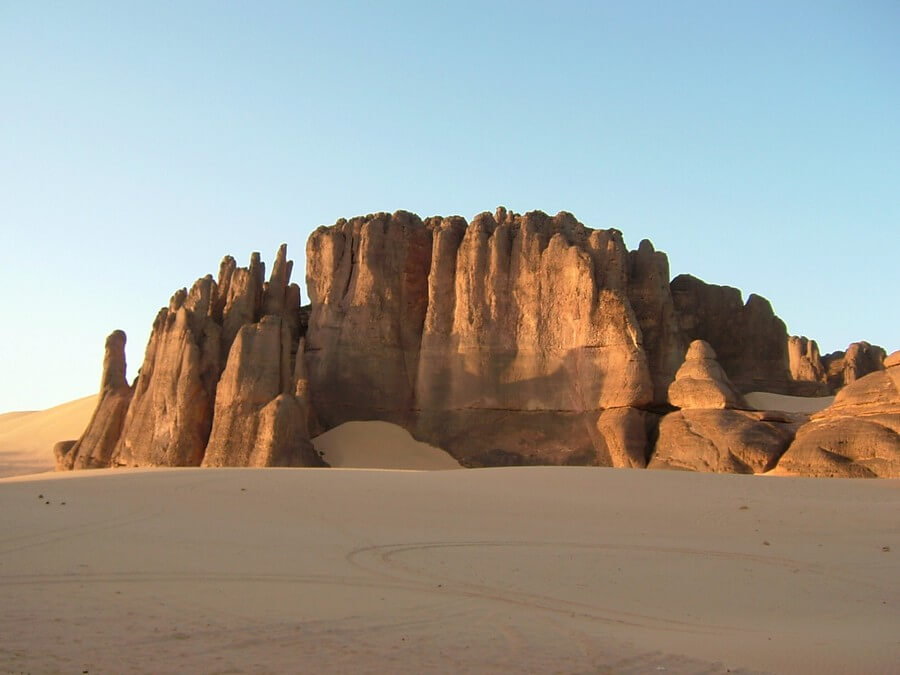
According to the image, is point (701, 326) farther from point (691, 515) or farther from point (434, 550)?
point (434, 550)

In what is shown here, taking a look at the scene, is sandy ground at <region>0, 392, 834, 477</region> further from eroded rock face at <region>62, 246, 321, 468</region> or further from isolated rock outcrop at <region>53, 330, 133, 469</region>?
isolated rock outcrop at <region>53, 330, 133, 469</region>

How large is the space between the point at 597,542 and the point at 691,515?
2659mm

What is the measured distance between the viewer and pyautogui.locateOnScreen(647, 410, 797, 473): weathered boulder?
21.3 m

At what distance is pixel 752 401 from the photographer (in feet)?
102

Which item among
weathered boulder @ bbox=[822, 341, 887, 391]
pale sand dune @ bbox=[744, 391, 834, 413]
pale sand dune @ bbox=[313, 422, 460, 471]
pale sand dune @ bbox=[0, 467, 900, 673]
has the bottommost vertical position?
pale sand dune @ bbox=[0, 467, 900, 673]

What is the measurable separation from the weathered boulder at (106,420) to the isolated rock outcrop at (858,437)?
20.2m

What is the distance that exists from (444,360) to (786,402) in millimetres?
11915

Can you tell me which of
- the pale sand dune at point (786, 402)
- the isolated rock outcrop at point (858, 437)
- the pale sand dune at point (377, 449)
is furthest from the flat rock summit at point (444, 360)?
the isolated rock outcrop at point (858, 437)

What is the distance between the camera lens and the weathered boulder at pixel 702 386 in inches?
955

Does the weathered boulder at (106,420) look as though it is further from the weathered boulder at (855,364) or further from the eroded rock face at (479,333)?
the weathered boulder at (855,364)

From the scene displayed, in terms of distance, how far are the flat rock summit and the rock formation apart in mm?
68

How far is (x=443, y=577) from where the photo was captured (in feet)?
26.9

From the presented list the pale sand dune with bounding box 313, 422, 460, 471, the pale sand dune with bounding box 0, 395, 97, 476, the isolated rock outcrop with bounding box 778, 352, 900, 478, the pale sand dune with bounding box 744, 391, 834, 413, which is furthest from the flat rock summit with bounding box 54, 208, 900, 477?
the pale sand dune with bounding box 0, 395, 97, 476

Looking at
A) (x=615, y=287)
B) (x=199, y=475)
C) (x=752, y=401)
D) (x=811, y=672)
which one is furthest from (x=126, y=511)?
(x=752, y=401)
